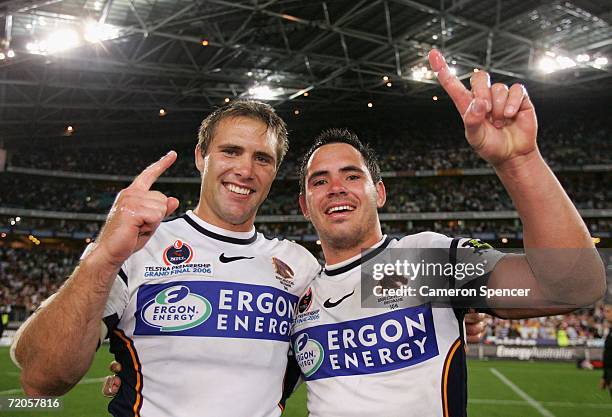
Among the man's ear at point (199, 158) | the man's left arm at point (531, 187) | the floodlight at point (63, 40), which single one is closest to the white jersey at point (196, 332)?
the man's ear at point (199, 158)

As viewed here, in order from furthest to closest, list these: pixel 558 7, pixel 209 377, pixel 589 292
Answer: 1. pixel 558 7
2. pixel 209 377
3. pixel 589 292

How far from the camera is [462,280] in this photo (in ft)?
8.71

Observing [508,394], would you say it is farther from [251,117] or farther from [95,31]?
[95,31]

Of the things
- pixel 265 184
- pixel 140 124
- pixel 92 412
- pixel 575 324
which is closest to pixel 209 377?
pixel 265 184

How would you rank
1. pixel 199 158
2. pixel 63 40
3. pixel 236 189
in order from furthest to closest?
pixel 63 40, pixel 199 158, pixel 236 189

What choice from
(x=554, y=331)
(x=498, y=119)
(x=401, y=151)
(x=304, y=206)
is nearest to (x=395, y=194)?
(x=401, y=151)

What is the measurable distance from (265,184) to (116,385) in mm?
1431

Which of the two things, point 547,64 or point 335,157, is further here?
point 547,64

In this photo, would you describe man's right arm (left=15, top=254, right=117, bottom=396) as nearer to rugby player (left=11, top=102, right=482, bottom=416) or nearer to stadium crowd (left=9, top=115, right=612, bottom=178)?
rugby player (left=11, top=102, right=482, bottom=416)

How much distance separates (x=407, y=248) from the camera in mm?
2898

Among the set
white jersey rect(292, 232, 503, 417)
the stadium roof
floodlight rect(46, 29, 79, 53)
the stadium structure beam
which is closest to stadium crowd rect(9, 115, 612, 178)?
the stadium roof

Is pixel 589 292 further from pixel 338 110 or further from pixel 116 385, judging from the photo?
pixel 338 110

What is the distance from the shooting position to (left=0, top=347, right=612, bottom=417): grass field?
8.90m

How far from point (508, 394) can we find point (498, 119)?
34.7 feet
